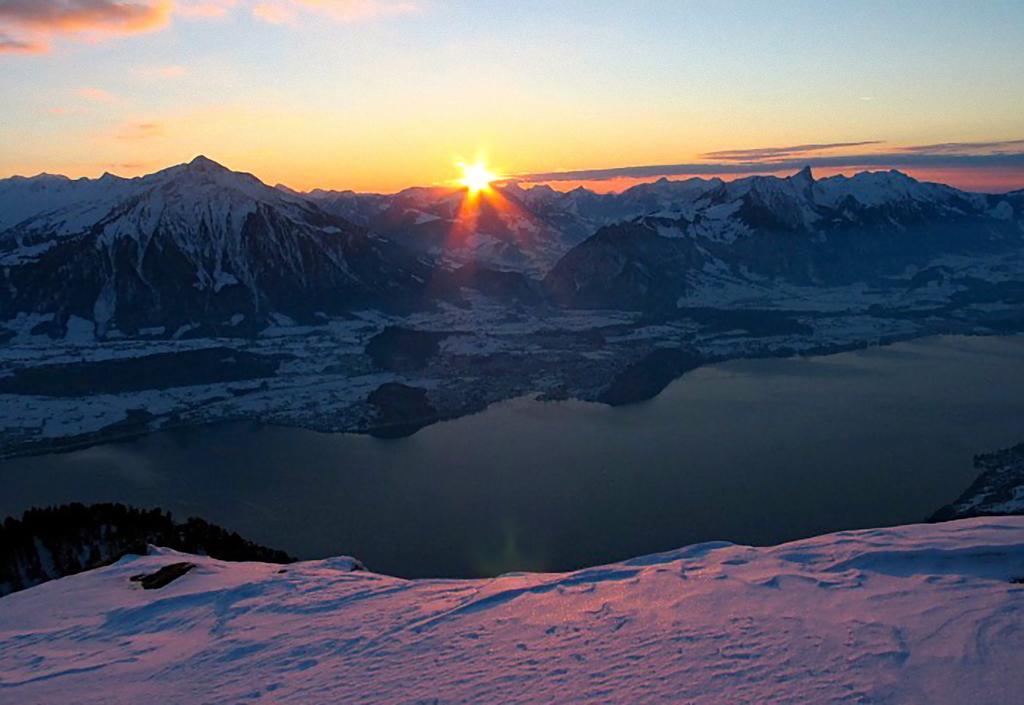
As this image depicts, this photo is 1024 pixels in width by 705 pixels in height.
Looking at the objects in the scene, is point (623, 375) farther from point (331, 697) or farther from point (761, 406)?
point (331, 697)

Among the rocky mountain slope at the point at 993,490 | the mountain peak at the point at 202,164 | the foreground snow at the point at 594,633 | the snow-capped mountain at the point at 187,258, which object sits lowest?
the rocky mountain slope at the point at 993,490

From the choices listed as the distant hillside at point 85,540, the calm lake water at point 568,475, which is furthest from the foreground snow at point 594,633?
the calm lake water at point 568,475

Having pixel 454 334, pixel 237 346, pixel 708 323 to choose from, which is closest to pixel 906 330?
pixel 708 323

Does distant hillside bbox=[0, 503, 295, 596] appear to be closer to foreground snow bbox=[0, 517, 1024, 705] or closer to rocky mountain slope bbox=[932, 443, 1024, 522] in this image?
foreground snow bbox=[0, 517, 1024, 705]

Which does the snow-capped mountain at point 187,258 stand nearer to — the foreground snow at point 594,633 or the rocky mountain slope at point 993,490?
the rocky mountain slope at point 993,490

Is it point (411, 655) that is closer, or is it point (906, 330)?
point (411, 655)

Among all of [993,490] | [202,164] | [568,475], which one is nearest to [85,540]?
[568,475]

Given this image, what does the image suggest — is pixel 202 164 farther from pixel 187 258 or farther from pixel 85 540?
pixel 85 540
